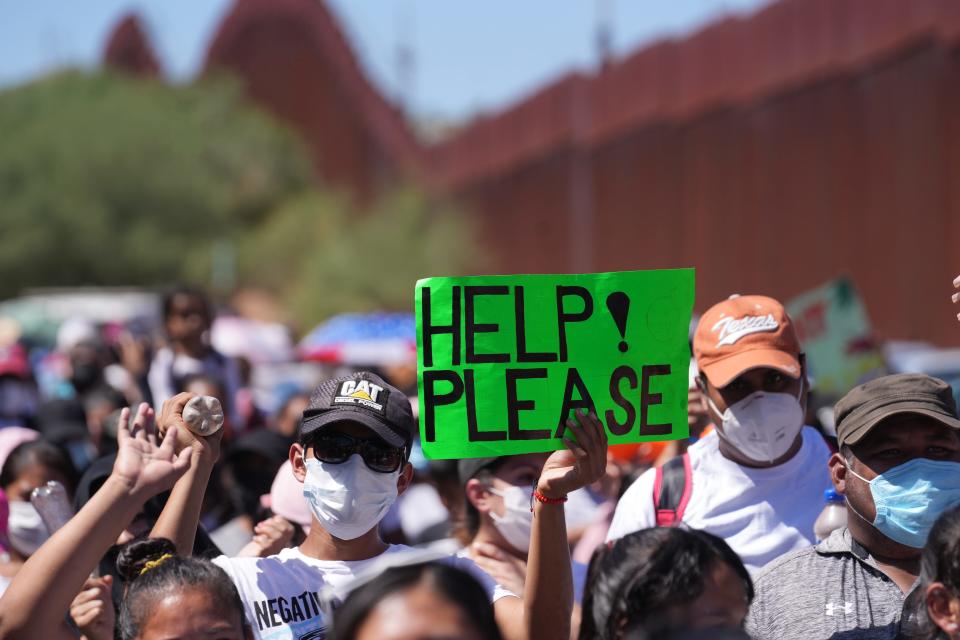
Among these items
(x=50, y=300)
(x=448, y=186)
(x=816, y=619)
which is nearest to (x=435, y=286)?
(x=816, y=619)

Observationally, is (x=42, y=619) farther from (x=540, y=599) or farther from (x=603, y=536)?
(x=603, y=536)

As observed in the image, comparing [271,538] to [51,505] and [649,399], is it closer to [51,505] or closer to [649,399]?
[51,505]

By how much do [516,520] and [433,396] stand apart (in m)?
0.81

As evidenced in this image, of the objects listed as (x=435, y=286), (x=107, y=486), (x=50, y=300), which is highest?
(x=435, y=286)

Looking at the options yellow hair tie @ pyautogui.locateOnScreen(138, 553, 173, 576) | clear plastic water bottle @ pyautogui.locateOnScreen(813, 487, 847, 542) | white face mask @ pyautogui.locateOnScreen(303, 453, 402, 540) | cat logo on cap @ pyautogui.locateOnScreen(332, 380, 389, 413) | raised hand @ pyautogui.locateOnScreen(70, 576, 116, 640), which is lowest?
raised hand @ pyautogui.locateOnScreen(70, 576, 116, 640)

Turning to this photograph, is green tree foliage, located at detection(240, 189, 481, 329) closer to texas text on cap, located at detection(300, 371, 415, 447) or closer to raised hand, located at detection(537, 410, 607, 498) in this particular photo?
texas text on cap, located at detection(300, 371, 415, 447)

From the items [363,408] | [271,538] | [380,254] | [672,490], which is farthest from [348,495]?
[380,254]

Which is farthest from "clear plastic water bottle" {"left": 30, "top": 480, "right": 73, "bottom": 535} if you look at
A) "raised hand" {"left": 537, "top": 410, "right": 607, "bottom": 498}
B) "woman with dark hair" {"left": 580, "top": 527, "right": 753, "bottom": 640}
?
"woman with dark hair" {"left": 580, "top": 527, "right": 753, "bottom": 640}

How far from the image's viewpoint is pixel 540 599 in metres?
3.43

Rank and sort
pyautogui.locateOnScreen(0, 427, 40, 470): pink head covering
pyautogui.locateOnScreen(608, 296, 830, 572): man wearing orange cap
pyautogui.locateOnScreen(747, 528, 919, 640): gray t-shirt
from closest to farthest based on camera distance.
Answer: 1. pyautogui.locateOnScreen(747, 528, 919, 640): gray t-shirt
2. pyautogui.locateOnScreen(608, 296, 830, 572): man wearing orange cap
3. pyautogui.locateOnScreen(0, 427, 40, 470): pink head covering

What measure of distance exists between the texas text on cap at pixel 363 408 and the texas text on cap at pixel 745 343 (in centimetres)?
108

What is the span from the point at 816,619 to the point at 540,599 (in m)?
0.73

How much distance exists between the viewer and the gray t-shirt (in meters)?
3.58

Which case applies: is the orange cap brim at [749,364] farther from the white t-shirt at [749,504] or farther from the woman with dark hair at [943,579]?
the woman with dark hair at [943,579]
